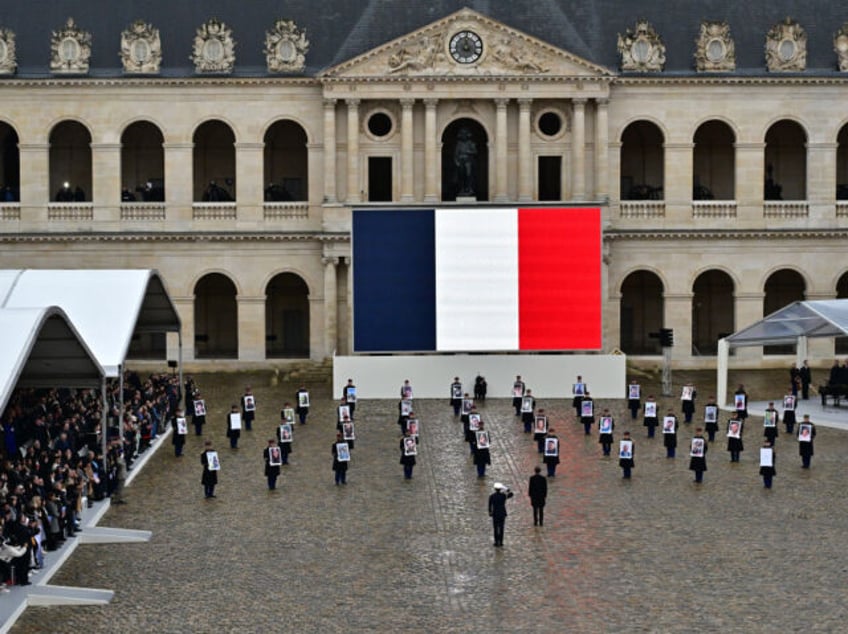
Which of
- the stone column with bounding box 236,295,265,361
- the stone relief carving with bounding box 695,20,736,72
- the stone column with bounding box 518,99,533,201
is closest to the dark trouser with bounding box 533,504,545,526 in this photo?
the stone column with bounding box 518,99,533,201

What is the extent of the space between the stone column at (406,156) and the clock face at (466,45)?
2837mm

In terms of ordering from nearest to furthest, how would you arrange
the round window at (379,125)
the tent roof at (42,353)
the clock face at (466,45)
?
the tent roof at (42,353) < the clock face at (466,45) < the round window at (379,125)

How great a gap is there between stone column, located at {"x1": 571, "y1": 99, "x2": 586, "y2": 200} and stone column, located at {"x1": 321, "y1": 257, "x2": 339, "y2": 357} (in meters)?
10.9

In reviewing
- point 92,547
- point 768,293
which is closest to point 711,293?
point 768,293

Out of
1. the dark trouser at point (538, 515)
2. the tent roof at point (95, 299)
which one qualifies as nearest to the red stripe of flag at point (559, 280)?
the tent roof at point (95, 299)

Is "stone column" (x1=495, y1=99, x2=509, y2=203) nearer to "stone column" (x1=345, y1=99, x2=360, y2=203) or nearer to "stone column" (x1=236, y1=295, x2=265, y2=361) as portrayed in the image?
"stone column" (x1=345, y1=99, x2=360, y2=203)

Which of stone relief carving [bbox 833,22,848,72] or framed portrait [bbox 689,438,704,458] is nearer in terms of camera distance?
framed portrait [bbox 689,438,704,458]

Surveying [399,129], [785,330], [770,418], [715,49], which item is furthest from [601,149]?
[770,418]

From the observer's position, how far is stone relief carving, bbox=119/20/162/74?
211ft

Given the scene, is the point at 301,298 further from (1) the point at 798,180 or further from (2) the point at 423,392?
(1) the point at 798,180

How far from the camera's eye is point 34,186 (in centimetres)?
6525

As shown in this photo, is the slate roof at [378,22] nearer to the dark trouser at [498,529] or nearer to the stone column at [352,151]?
the stone column at [352,151]

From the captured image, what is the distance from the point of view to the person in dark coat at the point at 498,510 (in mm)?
29344

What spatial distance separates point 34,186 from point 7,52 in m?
5.87
